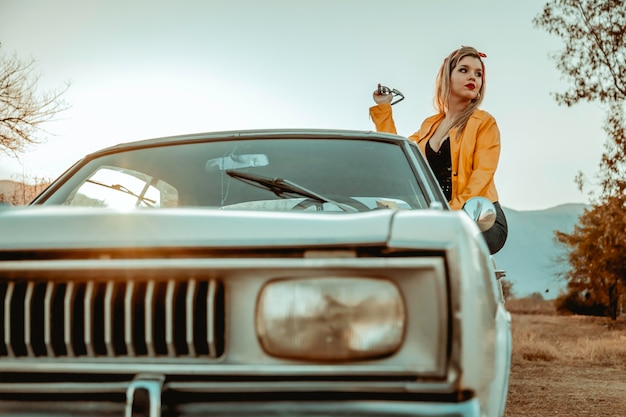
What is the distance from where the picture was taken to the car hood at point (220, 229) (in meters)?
1.61

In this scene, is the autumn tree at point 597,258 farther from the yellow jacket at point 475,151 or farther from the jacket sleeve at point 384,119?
the yellow jacket at point 475,151

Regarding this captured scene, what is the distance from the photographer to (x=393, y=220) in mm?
1648

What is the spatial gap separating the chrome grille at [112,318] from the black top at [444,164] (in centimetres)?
301

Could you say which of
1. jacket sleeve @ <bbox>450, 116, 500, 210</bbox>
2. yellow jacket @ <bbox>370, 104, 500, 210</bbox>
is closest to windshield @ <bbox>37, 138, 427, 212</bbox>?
jacket sleeve @ <bbox>450, 116, 500, 210</bbox>

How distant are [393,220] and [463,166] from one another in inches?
109

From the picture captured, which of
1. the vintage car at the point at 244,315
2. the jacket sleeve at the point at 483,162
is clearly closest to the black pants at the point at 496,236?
the jacket sleeve at the point at 483,162

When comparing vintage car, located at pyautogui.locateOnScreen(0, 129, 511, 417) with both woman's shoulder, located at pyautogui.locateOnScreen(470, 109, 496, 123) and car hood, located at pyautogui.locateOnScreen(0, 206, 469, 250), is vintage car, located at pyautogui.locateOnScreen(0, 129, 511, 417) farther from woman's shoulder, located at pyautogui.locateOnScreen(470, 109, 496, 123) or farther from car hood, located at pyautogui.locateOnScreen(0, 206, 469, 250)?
woman's shoulder, located at pyautogui.locateOnScreen(470, 109, 496, 123)

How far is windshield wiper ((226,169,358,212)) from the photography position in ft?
8.54

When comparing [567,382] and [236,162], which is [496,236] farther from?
[567,382]

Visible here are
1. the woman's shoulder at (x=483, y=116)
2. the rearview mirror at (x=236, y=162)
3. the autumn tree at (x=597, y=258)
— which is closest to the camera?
the rearview mirror at (x=236, y=162)

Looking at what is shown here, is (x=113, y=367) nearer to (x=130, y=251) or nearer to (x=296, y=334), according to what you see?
(x=130, y=251)

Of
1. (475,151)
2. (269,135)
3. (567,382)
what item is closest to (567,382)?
(567,382)

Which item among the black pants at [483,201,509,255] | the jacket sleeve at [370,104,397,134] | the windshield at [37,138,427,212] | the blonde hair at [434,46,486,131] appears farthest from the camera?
the jacket sleeve at [370,104,397,134]

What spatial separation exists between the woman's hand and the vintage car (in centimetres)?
334
